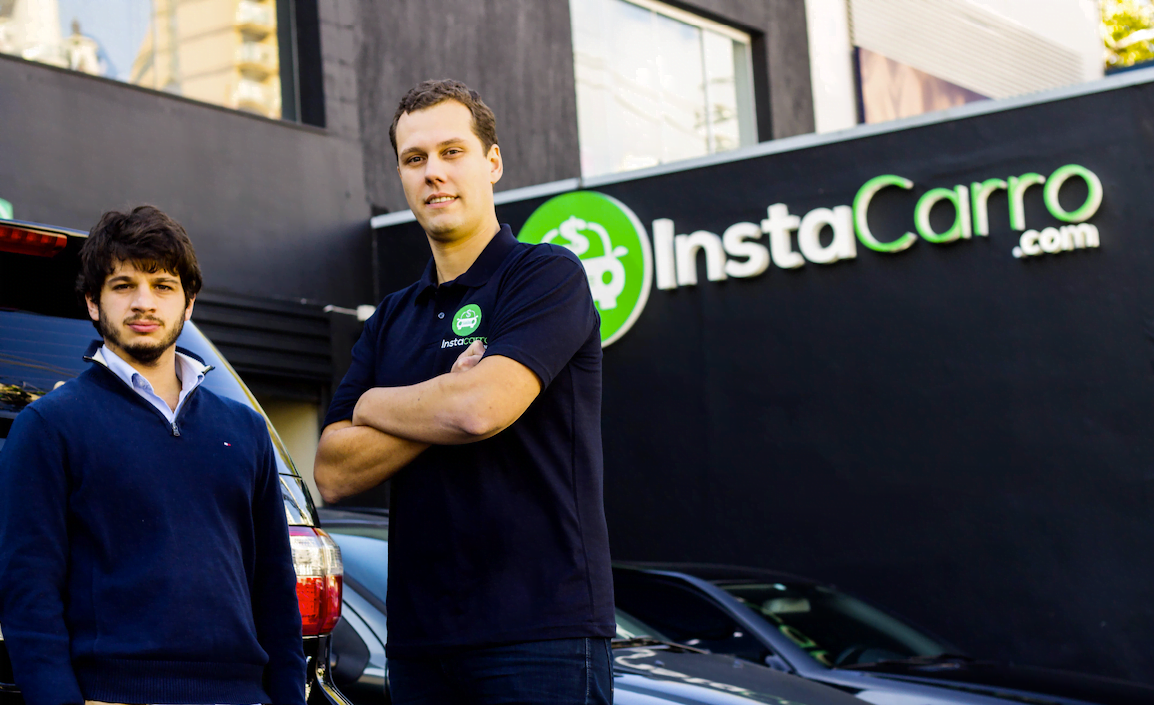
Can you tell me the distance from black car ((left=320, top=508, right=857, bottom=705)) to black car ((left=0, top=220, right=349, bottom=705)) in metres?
1.36

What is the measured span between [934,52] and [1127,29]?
10.8 metres

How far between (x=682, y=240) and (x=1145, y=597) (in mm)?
4312

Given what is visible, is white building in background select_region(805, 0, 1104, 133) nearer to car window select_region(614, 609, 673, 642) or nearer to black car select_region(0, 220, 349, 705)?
car window select_region(614, 609, 673, 642)

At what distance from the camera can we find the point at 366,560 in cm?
494

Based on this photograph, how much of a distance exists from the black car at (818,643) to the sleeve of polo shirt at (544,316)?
146 inches

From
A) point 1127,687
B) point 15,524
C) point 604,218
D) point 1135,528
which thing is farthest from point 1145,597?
point 15,524

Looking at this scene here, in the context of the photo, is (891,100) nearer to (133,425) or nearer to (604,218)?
(604,218)

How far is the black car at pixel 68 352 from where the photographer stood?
9.55 ft

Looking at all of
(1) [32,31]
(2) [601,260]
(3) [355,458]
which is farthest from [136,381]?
(2) [601,260]

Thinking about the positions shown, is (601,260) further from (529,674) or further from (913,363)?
(529,674)

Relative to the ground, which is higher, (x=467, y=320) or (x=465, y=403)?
(x=467, y=320)

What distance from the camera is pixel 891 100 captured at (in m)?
16.4

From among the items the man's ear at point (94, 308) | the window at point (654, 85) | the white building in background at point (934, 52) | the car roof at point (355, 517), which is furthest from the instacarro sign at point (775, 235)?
the man's ear at point (94, 308)

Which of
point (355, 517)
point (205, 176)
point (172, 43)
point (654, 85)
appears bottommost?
point (355, 517)
